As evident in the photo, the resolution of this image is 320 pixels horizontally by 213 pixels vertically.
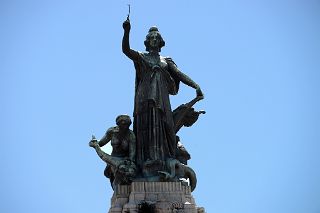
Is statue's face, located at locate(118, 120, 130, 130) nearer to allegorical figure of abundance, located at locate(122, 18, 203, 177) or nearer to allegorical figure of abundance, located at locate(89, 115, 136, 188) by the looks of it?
allegorical figure of abundance, located at locate(89, 115, 136, 188)

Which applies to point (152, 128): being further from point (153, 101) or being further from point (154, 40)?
point (154, 40)

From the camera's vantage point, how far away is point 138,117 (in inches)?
555

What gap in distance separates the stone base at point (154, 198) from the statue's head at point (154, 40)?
4.42 meters

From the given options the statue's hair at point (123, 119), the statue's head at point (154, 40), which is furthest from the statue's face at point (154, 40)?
the statue's hair at point (123, 119)

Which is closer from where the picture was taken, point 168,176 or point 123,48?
point 168,176

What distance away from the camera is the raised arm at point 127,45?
14.1 metres

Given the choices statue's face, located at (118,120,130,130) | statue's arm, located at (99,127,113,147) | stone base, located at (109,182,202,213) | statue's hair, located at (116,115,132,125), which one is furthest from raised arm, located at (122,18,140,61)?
stone base, located at (109,182,202,213)

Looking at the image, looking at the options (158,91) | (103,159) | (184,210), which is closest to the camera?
(184,210)

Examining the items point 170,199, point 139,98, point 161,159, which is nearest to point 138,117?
point 139,98

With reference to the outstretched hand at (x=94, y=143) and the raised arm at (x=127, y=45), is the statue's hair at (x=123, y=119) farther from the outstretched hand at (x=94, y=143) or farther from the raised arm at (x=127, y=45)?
the raised arm at (x=127, y=45)

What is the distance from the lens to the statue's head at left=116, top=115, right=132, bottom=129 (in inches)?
532

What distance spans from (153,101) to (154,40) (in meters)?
2.12

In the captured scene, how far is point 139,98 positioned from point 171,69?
4.98 feet

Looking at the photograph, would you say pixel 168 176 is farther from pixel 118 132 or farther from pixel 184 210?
pixel 118 132
